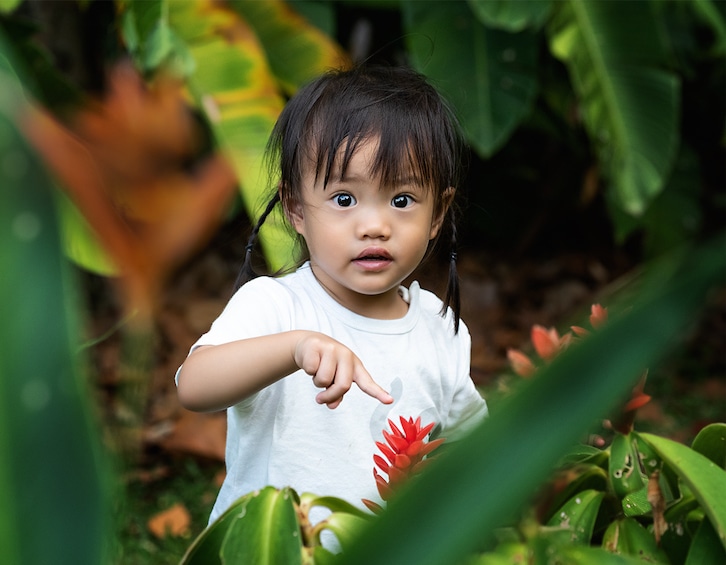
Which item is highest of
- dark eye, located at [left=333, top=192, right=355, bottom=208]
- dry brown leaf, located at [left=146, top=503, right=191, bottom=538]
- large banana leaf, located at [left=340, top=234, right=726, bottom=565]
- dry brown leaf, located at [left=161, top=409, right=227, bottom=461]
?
large banana leaf, located at [left=340, top=234, right=726, bottom=565]

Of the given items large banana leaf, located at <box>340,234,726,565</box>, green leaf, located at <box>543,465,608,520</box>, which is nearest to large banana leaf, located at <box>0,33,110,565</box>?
large banana leaf, located at <box>340,234,726,565</box>

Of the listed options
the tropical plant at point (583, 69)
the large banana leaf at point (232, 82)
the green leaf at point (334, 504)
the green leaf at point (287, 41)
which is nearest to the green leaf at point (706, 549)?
the green leaf at point (334, 504)

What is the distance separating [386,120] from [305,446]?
0.34 m

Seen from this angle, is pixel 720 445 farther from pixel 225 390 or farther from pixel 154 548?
pixel 154 548

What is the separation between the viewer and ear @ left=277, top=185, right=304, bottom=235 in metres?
0.99

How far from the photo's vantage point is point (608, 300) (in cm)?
47

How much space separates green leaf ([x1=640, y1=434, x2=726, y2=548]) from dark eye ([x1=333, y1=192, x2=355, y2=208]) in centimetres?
36

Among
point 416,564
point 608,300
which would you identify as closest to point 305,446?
point 608,300

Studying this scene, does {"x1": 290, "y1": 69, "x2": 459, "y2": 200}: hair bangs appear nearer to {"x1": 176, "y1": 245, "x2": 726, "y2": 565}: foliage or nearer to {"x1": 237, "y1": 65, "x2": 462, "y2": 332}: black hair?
{"x1": 237, "y1": 65, "x2": 462, "y2": 332}: black hair

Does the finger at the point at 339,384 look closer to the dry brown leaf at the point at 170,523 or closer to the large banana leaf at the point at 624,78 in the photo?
the dry brown leaf at the point at 170,523

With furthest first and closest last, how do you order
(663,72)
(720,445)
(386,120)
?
(663,72) < (386,120) < (720,445)

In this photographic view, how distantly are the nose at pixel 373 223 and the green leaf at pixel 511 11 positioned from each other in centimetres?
147

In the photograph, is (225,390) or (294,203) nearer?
(225,390)

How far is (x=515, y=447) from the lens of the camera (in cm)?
31
